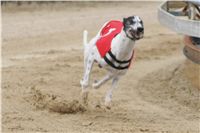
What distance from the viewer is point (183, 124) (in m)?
7.04

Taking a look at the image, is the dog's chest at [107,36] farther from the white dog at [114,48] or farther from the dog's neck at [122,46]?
the dog's neck at [122,46]

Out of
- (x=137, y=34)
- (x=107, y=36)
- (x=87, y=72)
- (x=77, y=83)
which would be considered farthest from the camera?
(x=77, y=83)

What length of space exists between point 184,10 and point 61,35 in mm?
3860

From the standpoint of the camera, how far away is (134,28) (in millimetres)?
6562

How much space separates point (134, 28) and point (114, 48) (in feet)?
1.74

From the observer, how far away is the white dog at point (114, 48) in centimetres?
664

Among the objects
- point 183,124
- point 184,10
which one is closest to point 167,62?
point 184,10

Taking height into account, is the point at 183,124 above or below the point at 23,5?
above

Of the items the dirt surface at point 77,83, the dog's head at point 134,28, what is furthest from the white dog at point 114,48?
the dirt surface at point 77,83

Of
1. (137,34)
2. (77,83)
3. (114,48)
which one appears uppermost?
(137,34)

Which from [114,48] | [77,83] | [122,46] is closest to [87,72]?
[114,48]

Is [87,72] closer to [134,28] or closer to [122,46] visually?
[122,46]

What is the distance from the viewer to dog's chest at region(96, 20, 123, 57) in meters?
7.16

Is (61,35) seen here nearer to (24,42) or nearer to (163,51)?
(24,42)
